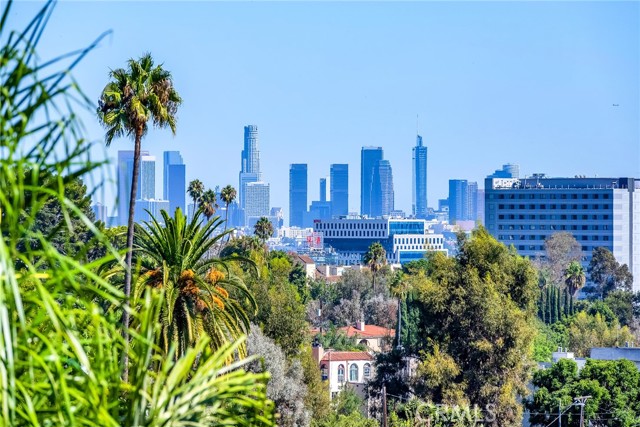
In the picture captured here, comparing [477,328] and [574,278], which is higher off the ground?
[574,278]

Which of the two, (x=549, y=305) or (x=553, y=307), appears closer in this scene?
(x=549, y=305)

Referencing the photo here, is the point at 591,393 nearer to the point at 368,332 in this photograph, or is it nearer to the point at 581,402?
the point at 581,402

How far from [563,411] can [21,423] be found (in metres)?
46.1

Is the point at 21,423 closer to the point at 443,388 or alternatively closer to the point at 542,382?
the point at 443,388

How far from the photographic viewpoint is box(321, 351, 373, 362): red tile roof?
269 feet

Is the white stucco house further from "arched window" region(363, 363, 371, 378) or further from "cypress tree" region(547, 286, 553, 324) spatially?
A: "cypress tree" region(547, 286, 553, 324)

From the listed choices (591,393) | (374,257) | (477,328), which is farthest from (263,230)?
(591,393)

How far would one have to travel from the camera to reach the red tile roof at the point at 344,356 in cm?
8211

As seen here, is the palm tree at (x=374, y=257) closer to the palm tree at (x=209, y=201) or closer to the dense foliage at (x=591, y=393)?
the palm tree at (x=209, y=201)

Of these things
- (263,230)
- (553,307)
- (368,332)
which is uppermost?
(263,230)

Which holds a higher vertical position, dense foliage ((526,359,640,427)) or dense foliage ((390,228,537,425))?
dense foliage ((390,228,537,425))

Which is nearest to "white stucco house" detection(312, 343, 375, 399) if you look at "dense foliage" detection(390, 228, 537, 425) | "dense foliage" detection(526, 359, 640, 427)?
Result: "dense foliage" detection(390, 228, 537, 425)

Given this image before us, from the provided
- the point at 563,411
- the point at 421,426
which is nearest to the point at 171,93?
the point at 421,426

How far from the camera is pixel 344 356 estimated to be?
273 feet
